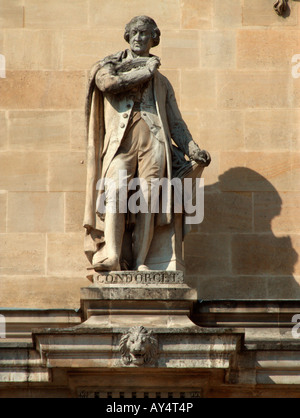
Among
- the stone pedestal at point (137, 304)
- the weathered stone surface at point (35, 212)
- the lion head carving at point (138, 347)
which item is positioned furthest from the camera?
the weathered stone surface at point (35, 212)

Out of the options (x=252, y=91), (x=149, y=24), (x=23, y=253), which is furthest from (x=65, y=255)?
(x=252, y=91)

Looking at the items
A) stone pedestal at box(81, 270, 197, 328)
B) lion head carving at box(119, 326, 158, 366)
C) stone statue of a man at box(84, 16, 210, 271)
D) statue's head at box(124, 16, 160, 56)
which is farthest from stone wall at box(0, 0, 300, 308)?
lion head carving at box(119, 326, 158, 366)

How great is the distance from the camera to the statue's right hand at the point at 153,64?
50.6ft

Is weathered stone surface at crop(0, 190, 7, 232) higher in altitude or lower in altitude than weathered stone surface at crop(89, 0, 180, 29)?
lower

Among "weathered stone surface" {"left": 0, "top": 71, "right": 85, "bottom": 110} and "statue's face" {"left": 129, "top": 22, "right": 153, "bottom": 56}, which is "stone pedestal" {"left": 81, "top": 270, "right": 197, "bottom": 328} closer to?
"statue's face" {"left": 129, "top": 22, "right": 153, "bottom": 56}

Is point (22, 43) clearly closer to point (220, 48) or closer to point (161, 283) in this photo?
point (220, 48)

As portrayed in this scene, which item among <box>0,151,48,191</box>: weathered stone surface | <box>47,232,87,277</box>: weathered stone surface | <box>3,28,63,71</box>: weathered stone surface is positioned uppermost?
<box>3,28,63,71</box>: weathered stone surface

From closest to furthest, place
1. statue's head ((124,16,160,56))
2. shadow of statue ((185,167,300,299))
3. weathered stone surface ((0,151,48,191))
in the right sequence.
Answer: statue's head ((124,16,160,56)) → shadow of statue ((185,167,300,299)) → weathered stone surface ((0,151,48,191))

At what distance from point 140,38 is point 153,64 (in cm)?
31

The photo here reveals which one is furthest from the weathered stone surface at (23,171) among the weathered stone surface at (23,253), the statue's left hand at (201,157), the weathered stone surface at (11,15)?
the statue's left hand at (201,157)

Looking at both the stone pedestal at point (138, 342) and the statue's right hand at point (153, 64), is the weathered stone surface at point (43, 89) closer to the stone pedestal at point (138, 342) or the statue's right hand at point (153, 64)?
the statue's right hand at point (153, 64)

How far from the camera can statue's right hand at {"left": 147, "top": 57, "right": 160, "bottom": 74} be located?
50.6ft

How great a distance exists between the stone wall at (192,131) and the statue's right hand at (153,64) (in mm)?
1235

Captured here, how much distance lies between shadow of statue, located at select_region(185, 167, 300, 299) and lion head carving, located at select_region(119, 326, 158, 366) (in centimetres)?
177
